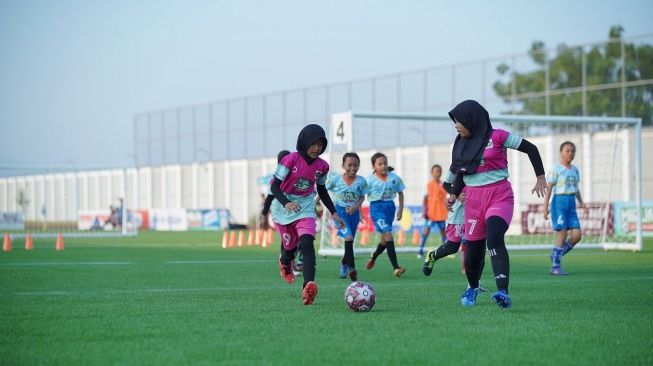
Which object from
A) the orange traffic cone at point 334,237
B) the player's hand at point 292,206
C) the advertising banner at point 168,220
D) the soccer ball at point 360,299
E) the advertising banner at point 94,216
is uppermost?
the player's hand at point 292,206

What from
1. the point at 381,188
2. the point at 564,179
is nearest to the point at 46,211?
the point at 381,188

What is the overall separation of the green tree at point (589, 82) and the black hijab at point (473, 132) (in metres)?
32.6

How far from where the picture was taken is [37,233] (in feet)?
119

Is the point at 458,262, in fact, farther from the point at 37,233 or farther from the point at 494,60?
the point at 494,60

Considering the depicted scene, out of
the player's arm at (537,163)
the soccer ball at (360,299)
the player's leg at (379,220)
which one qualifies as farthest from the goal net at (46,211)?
the player's arm at (537,163)

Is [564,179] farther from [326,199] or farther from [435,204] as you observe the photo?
[326,199]

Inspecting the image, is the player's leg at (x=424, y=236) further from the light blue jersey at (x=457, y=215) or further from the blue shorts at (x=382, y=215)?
the light blue jersey at (x=457, y=215)

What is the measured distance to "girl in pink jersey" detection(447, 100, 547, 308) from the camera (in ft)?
27.9

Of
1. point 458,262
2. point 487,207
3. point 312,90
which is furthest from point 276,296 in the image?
point 312,90

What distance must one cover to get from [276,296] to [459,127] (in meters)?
2.95

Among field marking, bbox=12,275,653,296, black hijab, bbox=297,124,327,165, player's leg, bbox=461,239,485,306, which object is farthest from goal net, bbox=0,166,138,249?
player's leg, bbox=461,239,485,306

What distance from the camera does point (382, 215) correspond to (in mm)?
14047

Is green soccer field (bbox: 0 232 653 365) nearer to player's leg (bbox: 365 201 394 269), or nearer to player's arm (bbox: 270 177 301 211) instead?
player's arm (bbox: 270 177 301 211)

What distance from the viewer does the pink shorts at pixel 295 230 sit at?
9672 millimetres
